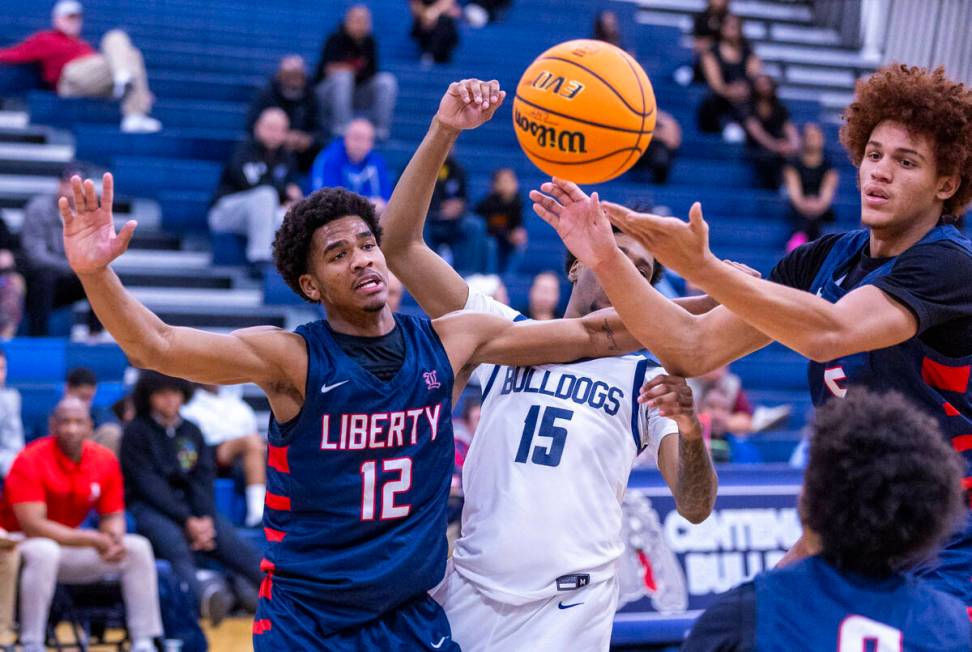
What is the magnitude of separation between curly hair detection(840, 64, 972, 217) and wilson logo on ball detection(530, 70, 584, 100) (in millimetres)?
907

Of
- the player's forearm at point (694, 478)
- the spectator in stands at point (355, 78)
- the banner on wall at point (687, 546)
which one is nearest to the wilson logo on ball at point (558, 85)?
the player's forearm at point (694, 478)

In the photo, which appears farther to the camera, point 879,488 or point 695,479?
point 695,479

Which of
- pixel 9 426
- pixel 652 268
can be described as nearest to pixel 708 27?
pixel 9 426

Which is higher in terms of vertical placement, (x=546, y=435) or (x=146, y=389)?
(x=546, y=435)

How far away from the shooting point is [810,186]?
1463cm

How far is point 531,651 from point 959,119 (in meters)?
1.99

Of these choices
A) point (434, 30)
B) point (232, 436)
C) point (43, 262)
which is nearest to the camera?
point (232, 436)

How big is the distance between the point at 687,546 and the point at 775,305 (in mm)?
4473

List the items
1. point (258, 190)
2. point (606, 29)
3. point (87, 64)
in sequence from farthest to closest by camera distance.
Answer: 1. point (606, 29)
2. point (87, 64)
3. point (258, 190)

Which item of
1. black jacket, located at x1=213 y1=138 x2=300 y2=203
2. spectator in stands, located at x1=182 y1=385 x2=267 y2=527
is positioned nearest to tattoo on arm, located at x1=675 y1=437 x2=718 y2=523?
spectator in stands, located at x1=182 y1=385 x2=267 y2=527

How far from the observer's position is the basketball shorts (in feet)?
12.5

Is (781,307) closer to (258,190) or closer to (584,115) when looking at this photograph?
(584,115)

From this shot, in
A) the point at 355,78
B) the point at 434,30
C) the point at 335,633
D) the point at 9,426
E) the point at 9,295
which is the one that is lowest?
the point at 9,426

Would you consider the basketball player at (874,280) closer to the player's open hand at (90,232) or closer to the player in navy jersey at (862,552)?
the player in navy jersey at (862,552)
